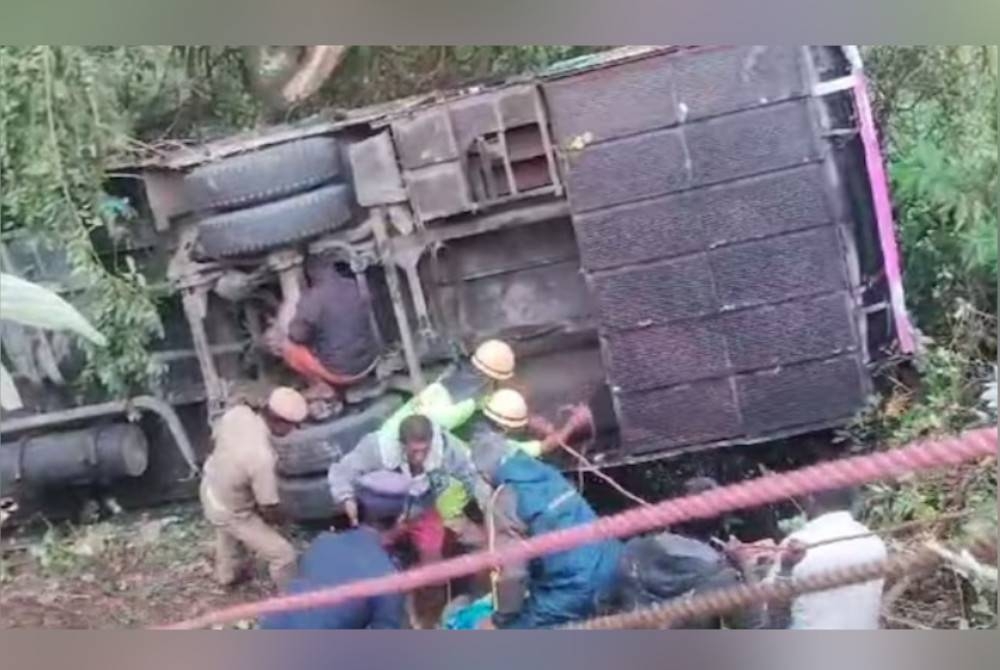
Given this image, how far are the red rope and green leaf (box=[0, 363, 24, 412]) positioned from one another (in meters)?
0.36

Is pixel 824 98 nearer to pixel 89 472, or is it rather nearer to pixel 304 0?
pixel 304 0

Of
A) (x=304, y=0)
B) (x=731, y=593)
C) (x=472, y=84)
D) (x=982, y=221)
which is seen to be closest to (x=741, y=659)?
(x=731, y=593)

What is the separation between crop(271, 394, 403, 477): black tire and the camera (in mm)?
1285

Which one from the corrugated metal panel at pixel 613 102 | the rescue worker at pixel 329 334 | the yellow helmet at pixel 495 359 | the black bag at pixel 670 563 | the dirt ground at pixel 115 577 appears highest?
the corrugated metal panel at pixel 613 102

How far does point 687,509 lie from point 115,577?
2.29 feet

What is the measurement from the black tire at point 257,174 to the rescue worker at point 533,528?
14.0 inches

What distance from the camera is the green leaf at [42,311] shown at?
1.29 m

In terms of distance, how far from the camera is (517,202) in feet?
4.25

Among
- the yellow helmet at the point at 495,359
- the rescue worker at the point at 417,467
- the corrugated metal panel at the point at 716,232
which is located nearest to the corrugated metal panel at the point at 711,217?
the corrugated metal panel at the point at 716,232

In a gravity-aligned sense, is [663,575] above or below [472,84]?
below

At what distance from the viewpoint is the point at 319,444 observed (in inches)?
50.6

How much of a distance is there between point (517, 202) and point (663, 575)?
1.59 ft

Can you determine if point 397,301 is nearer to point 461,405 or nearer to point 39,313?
point 461,405

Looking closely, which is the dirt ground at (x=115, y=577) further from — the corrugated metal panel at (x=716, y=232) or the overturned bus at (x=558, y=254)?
the corrugated metal panel at (x=716, y=232)
